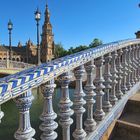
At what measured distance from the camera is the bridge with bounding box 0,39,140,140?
1675mm

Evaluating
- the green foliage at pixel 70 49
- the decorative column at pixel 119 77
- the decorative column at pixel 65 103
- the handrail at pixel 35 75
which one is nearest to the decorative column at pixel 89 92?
Answer: the handrail at pixel 35 75

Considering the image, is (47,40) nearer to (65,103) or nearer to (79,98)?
(79,98)

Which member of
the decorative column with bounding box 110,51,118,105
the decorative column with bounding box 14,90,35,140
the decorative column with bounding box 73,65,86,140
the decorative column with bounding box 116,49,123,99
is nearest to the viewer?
the decorative column with bounding box 14,90,35,140

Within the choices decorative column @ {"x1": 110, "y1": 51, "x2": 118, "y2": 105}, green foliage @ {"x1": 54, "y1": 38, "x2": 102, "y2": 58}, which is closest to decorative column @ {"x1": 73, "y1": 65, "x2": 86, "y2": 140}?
decorative column @ {"x1": 110, "y1": 51, "x2": 118, "y2": 105}

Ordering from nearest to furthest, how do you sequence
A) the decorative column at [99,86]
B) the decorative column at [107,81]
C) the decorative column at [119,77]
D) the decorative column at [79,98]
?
the decorative column at [79,98]
the decorative column at [99,86]
the decorative column at [107,81]
the decorative column at [119,77]

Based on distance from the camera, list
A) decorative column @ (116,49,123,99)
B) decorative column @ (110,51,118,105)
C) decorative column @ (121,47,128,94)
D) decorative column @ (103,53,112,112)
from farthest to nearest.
Result: 1. decorative column @ (121,47,128,94)
2. decorative column @ (116,49,123,99)
3. decorative column @ (110,51,118,105)
4. decorative column @ (103,53,112,112)

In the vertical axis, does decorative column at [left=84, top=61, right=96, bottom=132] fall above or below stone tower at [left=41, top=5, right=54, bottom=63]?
below

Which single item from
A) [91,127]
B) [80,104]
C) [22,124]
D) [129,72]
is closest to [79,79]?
[80,104]

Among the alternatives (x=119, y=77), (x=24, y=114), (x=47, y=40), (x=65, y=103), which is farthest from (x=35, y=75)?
(x=47, y=40)

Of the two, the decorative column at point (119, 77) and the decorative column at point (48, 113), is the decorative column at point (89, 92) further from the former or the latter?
the decorative column at point (119, 77)

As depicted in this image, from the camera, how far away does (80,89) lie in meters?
2.64

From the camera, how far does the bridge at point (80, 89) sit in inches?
65.9

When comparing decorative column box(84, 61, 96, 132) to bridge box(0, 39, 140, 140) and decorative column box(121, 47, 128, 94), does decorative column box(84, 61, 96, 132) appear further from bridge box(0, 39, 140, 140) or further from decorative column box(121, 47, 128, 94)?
decorative column box(121, 47, 128, 94)

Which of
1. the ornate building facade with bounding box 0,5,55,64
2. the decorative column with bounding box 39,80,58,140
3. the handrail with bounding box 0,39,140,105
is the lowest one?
the decorative column with bounding box 39,80,58,140
